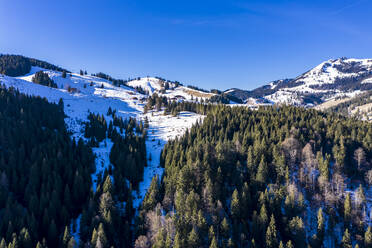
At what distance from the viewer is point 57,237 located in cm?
5000

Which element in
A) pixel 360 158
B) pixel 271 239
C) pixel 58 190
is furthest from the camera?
pixel 360 158

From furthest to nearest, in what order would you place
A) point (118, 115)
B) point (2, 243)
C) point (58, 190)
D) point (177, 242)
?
1. point (118, 115)
2. point (58, 190)
3. point (177, 242)
4. point (2, 243)

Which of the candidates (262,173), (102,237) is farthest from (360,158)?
(102,237)

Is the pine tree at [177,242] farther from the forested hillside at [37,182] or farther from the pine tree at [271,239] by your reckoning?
the forested hillside at [37,182]

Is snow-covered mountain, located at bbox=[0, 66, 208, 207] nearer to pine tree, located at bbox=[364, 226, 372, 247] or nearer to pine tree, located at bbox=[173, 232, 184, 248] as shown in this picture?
pine tree, located at bbox=[173, 232, 184, 248]

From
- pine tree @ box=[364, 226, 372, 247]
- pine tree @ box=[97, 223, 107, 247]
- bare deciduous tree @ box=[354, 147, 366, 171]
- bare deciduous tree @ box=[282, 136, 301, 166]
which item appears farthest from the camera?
bare deciduous tree @ box=[282, 136, 301, 166]

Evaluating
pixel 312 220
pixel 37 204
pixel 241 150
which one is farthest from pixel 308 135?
pixel 37 204

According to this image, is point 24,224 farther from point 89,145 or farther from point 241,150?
point 241,150

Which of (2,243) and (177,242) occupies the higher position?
(177,242)

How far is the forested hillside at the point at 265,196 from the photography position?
49.9 meters

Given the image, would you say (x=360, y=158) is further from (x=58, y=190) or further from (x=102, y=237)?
(x=58, y=190)

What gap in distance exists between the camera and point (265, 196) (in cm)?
5719

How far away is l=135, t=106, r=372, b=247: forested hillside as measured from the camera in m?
49.9

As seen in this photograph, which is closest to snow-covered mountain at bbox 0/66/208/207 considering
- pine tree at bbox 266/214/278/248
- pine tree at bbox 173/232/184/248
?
pine tree at bbox 173/232/184/248
